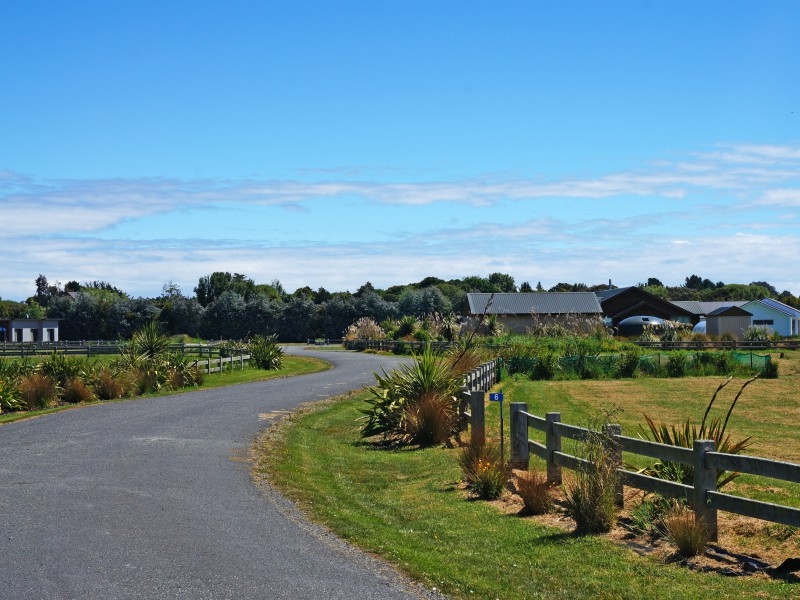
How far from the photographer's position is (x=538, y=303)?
269ft

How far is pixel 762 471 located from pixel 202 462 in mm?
9403

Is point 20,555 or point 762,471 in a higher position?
point 762,471

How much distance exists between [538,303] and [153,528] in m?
74.2

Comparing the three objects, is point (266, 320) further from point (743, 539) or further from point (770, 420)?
point (743, 539)

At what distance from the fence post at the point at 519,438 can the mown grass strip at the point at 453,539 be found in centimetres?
103

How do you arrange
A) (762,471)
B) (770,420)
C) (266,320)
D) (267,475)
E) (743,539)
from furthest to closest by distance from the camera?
1. (266,320)
2. (770,420)
3. (267,475)
4. (743,539)
5. (762,471)

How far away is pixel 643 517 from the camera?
31.4ft

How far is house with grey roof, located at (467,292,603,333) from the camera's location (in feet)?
258

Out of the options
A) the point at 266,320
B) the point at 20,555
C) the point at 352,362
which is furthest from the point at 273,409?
the point at 266,320

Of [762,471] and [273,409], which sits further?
[273,409]

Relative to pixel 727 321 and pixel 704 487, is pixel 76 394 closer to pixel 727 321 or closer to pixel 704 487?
pixel 704 487

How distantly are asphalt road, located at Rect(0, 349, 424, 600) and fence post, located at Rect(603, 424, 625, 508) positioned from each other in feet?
10.8

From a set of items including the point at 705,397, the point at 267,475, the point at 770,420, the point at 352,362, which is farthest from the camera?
the point at 352,362

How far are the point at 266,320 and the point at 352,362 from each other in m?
53.4
